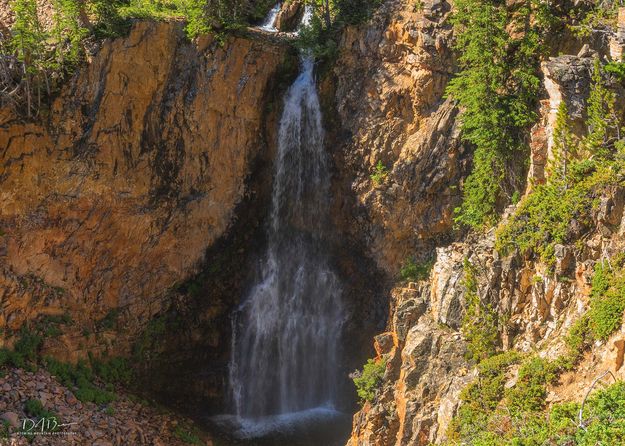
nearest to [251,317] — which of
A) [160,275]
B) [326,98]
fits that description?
[160,275]

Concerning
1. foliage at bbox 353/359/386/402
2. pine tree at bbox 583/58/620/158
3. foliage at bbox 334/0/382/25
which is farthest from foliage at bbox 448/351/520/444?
foliage at bbox 334/0/382/25

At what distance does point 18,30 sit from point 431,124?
12476mm

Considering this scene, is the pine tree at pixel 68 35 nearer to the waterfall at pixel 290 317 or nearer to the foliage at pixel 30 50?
the foliage at pixel 30 50

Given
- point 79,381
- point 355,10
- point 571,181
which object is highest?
point 355,10

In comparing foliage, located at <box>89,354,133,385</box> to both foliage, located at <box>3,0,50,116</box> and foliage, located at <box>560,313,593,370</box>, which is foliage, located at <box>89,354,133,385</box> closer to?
foliage, located at <box>3,0,50,116</box>

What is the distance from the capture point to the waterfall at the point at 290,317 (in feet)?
69.7

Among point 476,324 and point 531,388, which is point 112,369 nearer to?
point 476,324

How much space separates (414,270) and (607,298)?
270 inches

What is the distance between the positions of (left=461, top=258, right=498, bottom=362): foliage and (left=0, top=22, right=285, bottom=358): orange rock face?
28.5 ft

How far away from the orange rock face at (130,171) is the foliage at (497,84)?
22.5ft

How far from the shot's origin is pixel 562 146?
1566 centimetres

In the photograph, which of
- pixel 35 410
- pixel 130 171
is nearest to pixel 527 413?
pixel 35 410

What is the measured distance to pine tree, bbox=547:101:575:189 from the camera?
15.6 m

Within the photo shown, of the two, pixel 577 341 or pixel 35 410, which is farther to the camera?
pixel 35 410
